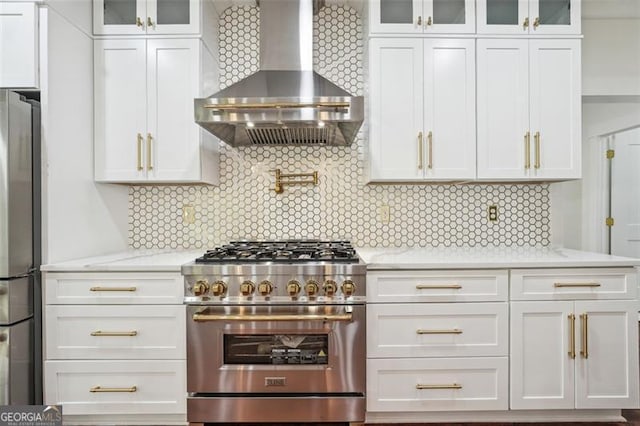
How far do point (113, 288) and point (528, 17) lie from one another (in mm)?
2917

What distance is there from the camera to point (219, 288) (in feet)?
6.61

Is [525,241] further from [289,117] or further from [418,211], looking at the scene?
[289,117]

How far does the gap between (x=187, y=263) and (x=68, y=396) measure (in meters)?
0.93

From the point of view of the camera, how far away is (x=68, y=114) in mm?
2219

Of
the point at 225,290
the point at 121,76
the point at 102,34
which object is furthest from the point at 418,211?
the point at 102,34

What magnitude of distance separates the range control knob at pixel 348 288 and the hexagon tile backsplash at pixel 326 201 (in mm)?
801

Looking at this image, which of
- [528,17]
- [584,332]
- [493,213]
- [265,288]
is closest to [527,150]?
[493,213]

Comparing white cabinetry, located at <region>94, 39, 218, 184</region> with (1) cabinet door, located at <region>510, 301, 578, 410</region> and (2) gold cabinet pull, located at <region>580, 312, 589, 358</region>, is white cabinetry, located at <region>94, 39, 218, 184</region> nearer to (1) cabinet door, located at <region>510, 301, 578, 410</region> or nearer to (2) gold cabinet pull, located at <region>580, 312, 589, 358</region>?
(1) cabinet door, located at <region>510, 301, 578, 410</region>

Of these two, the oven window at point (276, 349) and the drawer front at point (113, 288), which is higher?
the drawer front at point (113, 288)

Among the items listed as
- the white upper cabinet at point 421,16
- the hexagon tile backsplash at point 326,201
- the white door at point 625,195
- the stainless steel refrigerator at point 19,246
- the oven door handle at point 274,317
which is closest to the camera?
the stainless steel refrigerator at point 19,246

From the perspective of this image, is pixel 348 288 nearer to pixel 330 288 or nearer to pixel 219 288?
pixel 330 288

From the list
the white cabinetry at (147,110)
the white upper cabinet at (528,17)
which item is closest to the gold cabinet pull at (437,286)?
the white cabinetry at (147,110)

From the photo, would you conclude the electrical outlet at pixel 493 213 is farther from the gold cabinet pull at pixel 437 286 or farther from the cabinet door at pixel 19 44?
the cabinet door at pixel 19 44

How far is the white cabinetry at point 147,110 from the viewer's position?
7.98 ft
